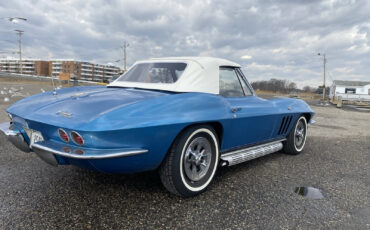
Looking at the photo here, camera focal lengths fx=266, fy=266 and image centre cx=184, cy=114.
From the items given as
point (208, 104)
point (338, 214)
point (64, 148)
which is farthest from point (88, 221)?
point (338, 214)

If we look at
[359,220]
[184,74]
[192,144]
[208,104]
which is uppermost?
[184,74]

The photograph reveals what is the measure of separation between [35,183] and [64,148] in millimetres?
1136

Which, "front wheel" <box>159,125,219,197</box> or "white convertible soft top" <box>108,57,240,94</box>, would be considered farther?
"white convertible soft top" <box>108,57,240,94</box>

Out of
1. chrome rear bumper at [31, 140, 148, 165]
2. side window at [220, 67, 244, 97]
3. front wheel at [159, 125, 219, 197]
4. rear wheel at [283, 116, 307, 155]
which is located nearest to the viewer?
chrome rear bumper at [31, 140, 148, 165]

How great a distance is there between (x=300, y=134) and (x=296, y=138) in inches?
4.7

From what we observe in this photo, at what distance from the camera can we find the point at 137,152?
2.12m

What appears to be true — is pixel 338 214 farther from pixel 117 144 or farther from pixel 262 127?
pixel 117 144

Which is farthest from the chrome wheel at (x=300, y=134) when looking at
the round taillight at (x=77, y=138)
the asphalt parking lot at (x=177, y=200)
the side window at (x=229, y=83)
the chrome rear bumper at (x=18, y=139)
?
the chrome rear bumper at (x=18, y=139)

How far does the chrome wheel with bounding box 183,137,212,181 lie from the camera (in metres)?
2.61

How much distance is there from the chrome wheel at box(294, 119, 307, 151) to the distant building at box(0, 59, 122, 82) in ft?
321

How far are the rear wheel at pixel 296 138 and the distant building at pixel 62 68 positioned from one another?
97967mm

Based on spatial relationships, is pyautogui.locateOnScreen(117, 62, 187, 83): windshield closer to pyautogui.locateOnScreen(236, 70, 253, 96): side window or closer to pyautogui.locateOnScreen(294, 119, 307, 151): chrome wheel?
pyautogui.locateOnScreen(236, 70, 253, 96): side window

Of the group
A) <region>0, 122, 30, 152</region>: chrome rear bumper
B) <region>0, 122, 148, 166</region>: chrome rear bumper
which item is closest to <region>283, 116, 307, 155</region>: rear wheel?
<region>0, 122, 148, 166</region>: chrome rear bumper

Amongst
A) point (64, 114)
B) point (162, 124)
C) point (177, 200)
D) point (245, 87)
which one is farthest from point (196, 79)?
point (64, 114)
